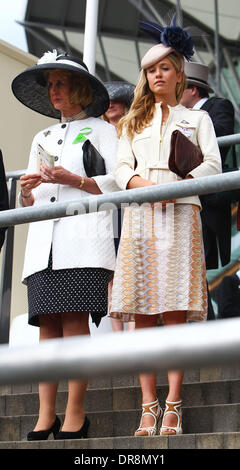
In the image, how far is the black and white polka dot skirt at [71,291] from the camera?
3.56 metres

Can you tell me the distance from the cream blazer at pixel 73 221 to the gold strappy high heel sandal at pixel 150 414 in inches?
25.1

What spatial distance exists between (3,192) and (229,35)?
50.9ft

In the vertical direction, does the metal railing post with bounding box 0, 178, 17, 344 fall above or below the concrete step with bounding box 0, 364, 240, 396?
Answer: above

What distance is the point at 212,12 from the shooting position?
1775cm

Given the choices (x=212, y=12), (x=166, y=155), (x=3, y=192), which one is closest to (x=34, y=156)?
(x=3, y=192)

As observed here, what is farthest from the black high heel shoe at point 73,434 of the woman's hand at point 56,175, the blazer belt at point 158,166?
the blazer belt at point 158,166

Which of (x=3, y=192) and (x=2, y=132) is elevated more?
(x=2, y=132)

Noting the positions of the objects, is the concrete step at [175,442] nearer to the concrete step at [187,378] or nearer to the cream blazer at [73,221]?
the concrete step at [187,378]

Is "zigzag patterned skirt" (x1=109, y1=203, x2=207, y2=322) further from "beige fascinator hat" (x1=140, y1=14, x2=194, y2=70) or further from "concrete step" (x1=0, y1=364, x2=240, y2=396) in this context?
"beige fascinator hat" (x1=140, y1=14, x2=194, y2=70)

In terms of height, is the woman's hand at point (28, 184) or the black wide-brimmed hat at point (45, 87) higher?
the black wide-brimmed hat at point (45, 87)

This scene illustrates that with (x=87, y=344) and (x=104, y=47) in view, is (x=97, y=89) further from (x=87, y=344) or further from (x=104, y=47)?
(x=104, y=47)

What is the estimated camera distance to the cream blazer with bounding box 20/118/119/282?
3.65 meters

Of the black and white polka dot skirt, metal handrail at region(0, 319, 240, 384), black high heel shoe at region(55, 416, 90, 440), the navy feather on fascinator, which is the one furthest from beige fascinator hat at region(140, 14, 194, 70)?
metal handrail at region(0, 319, 240, 384)

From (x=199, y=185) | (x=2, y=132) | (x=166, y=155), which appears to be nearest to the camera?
(x=199, y=185)
